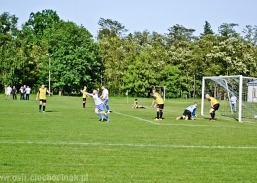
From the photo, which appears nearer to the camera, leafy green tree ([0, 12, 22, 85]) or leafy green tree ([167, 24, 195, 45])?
leafy green tree ([0, 12, 22, 85])

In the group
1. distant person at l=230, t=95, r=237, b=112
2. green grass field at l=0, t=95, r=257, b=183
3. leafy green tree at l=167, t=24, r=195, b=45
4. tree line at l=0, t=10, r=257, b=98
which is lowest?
green grass field at l=0, t=95, r=257, b=183

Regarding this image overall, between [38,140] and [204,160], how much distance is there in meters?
5.40

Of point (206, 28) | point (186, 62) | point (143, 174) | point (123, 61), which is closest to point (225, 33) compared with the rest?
point (186, 62)

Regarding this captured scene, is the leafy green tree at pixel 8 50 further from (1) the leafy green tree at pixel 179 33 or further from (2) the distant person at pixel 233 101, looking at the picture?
(2) the distant person at pixel 233 101

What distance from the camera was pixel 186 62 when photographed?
83.2 metres

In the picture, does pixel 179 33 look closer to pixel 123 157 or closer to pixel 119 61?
pixel 119 61

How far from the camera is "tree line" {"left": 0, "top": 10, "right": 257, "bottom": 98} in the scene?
262 ft

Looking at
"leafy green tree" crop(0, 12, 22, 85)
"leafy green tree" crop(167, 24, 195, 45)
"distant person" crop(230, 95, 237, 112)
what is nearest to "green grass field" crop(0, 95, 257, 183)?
"distant person" crop(230, 95, 237, 112)

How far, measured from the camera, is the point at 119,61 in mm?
86562

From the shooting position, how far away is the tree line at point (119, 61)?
7981cm

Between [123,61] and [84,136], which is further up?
[123,61]

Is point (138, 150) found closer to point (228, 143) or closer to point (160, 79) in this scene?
point (228, 143)

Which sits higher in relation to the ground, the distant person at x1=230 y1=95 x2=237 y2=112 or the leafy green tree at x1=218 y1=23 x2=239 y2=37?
the leafy green tree at x1=218 y1=23 x2=239 y2=37

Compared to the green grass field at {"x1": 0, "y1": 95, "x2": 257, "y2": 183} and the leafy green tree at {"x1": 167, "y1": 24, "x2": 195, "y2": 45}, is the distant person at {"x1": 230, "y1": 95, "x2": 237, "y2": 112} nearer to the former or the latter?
the green grass field at {"x1": 0, "y1": 95, "x2": 257, "y2": 183}
